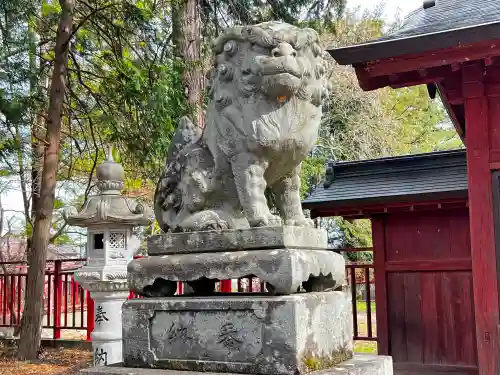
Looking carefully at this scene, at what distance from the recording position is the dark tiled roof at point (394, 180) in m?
7.20

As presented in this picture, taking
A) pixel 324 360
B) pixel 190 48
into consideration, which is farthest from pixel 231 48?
pixel 190 48

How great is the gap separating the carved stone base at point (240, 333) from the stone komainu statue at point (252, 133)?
428 mm

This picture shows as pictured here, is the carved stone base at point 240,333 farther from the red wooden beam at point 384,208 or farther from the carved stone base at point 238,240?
the red wooden beam at point 384,208

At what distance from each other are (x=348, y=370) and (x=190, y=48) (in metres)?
7.60

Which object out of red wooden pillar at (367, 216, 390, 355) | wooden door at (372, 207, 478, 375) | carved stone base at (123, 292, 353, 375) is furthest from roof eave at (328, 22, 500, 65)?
red wooden pillar at (367, 216, 390, 355)

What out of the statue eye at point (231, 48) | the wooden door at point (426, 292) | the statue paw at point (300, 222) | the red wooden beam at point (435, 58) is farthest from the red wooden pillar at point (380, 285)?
the statue eye at point (231, 48)

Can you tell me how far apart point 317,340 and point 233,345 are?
1.33ft

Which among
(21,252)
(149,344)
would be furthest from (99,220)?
(21,252)

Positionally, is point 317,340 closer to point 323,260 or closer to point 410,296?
point 323,260

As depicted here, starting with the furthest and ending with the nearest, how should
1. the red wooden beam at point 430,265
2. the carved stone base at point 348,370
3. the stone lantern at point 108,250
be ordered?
the stone lantern at point 108,250, the red wooden beam at point 430,265, the carved stone base at point 348,370

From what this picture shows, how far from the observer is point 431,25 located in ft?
16.2

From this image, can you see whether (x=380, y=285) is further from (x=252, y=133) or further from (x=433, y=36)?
(x=252, y=133)

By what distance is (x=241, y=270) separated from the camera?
273 cm

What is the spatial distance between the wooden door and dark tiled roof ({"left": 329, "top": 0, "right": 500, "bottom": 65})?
3.08 metres
